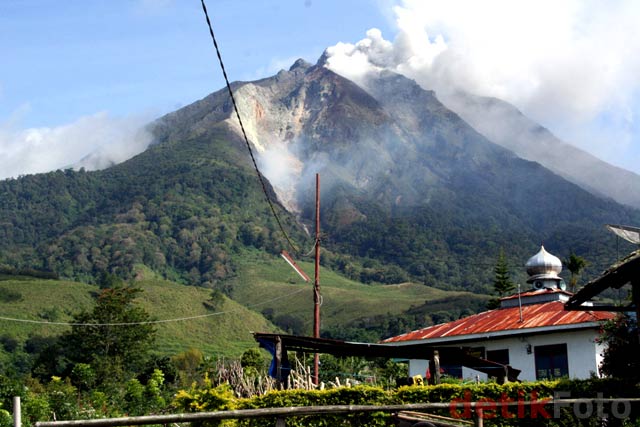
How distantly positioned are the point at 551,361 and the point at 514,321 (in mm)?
2489

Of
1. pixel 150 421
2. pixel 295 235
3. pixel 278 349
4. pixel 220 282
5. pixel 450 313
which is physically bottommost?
pixel 150 421

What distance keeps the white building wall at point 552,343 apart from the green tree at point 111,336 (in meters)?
51.7

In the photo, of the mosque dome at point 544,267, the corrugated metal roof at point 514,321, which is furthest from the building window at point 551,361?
the mosque dome at point 544,267

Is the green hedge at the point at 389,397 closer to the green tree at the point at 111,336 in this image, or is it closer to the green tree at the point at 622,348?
the green tree at the point at 622,348

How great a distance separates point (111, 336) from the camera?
7756cm

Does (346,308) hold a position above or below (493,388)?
above

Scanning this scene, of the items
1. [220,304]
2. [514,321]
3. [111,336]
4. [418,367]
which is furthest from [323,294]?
[514,321]

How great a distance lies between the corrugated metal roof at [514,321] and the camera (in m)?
27.3

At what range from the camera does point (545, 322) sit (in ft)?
90.9

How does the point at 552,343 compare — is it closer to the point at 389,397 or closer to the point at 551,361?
the point at 551,361

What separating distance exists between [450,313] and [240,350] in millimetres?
40025

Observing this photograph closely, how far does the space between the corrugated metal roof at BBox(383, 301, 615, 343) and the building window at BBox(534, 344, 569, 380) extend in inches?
36.1

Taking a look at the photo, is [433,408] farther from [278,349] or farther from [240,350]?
[240,350]

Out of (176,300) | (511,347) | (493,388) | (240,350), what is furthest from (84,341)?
(493,388)
